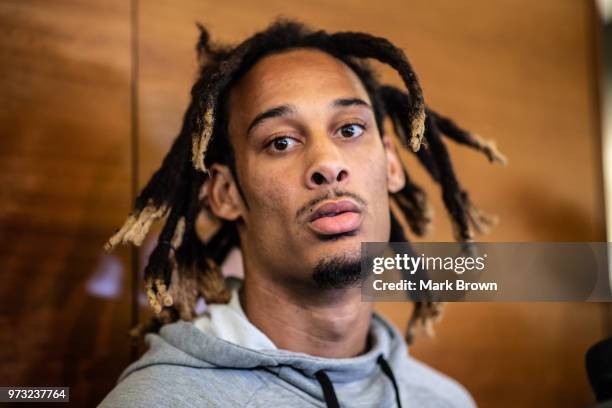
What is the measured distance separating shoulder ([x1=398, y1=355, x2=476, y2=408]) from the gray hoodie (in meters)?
0.08

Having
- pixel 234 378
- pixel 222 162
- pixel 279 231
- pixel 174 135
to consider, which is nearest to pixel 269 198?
pixel 279 231

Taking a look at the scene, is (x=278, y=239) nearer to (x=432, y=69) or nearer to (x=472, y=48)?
(x=432, y=69)

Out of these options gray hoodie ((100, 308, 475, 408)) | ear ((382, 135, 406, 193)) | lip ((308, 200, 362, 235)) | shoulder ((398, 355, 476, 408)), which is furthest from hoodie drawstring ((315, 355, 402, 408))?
ear ((382, 135, 406, 193))

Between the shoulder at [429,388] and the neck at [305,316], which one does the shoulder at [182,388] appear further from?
the shoulder at [429,388]

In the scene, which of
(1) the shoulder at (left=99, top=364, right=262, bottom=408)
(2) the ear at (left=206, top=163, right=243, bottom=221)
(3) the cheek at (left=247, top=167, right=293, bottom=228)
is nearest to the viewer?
(1) the shoulder at (left=99, top=364, right=262, bottom=408)

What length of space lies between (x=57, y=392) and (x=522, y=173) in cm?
131

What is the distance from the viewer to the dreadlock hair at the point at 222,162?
1.07 meters

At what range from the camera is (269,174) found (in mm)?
1088

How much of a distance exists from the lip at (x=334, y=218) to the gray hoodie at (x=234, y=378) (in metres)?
0.20

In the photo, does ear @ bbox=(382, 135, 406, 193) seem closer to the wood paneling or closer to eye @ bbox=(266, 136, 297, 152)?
eye @ bbox=(266, 136, 297, 152)

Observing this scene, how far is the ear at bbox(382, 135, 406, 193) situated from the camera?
49.9 inches

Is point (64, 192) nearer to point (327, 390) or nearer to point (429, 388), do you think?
point (327, 390)

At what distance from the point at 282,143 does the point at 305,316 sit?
0.30 metres

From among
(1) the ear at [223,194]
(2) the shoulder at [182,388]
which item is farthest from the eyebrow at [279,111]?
(2) the shoulder at [182,388]
